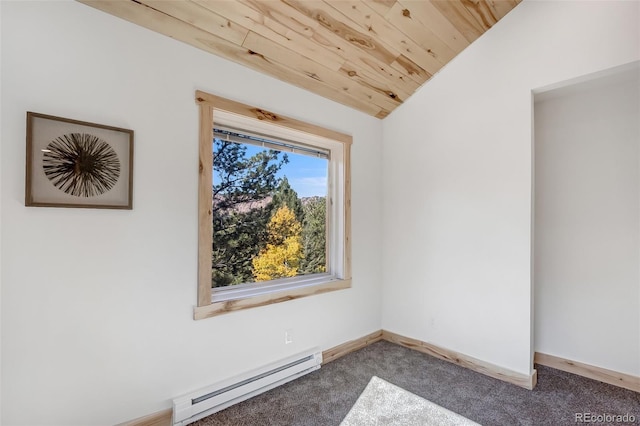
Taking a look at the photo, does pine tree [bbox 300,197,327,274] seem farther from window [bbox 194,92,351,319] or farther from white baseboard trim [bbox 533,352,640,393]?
white baseboard trim [bbox 533,352,640,393]

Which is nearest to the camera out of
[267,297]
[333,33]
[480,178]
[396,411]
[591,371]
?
[396,411]

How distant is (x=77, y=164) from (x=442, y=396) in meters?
2.61

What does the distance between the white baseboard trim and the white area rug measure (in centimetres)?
126

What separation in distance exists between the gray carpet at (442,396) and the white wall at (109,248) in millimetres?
319

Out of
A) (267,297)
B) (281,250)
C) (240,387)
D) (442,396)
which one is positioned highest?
(281,250)

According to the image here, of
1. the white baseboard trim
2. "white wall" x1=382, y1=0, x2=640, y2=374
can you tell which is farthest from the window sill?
the white baseboard trim

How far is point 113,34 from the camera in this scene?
5.20 ft

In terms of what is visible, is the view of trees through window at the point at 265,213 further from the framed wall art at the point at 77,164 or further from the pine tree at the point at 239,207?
the framed wall art at the point at 77,164

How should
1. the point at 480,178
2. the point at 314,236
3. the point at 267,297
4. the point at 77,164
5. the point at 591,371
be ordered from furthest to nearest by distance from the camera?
the point at 314,236 → the point at 480,178 → the point at 591,371 → the point at 267,297 → the point at 77,164

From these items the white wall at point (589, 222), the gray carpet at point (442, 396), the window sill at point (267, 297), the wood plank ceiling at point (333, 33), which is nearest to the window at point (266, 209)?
the window sill at point (267, 297)

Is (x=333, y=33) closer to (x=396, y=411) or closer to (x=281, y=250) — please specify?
(x=281, y=250)

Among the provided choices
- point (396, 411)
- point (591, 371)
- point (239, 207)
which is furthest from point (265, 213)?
point (591, 371)

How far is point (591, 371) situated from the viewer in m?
2.34

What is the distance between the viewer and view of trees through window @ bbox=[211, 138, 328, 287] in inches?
85.0
